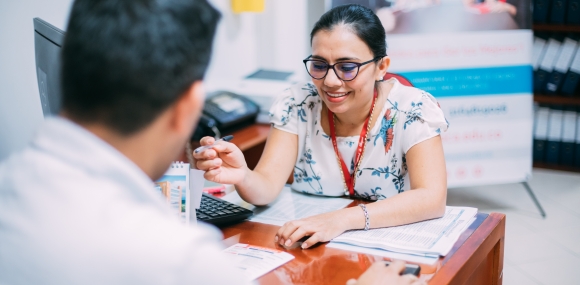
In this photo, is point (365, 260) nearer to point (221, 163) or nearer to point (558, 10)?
point (221, 163)

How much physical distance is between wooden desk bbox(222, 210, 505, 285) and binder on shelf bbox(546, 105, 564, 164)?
284cm

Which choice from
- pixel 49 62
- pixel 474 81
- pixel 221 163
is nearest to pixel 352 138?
pixel 221 163

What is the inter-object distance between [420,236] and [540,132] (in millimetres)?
3175

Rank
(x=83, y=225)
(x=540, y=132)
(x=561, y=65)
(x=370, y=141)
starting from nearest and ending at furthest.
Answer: (x=83, y=225), (x=370, y=141), (x=561, y=65), (x=540, y=132)

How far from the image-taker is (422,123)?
1.82m

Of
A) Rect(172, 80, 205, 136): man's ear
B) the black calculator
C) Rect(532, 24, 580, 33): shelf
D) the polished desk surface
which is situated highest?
Rect(532, 24, 580, 33): shelf

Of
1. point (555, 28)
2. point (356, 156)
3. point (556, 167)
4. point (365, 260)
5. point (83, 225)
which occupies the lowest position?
point (556, 167)

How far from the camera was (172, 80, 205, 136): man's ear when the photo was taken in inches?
33.3

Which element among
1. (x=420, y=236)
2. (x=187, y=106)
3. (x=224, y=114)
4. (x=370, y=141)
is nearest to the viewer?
(x=187, y=106)

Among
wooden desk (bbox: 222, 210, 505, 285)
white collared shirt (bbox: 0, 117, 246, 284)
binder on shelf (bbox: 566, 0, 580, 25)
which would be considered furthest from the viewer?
binder on shelf (bbox: 566, 0, 580, 25)

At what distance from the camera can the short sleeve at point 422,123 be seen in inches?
71.2

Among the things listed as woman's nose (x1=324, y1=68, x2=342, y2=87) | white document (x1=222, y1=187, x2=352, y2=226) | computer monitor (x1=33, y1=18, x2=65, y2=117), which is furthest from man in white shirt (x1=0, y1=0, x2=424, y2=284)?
woman's nose (x1=324, y1=68, x2=342, y2=87)

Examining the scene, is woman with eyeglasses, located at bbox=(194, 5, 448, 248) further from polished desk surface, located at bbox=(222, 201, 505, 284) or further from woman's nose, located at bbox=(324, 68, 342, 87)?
polished desk surface, located at bbox=(222, 201, 505, 284)

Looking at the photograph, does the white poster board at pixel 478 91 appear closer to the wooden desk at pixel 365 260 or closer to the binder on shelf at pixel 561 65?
the binder on shelf at pixel 561 65
